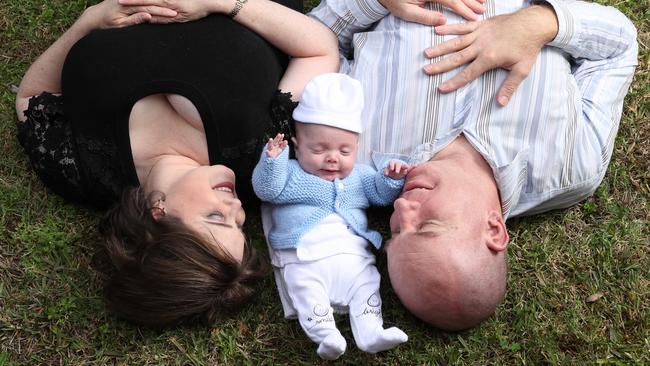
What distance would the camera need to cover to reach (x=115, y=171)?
9.84 feet

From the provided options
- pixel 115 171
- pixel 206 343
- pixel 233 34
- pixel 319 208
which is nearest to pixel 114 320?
pixel 206 343

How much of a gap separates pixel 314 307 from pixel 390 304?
0.39m

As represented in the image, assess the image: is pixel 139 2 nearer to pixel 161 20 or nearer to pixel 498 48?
pixel 161 20

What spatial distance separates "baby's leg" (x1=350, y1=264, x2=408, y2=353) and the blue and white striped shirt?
538mm

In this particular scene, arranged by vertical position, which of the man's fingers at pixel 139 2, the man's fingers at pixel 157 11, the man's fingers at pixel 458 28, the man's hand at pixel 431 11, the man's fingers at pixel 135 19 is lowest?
the man's fingers at pixel 458 28

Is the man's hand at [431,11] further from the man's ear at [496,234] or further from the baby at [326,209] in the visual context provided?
the man's ear at [496,234]

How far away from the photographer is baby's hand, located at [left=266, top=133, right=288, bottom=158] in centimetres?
285

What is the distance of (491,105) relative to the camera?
10.1ft

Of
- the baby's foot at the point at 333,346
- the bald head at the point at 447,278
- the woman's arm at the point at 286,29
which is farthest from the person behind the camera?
the woman's arm at the point at 286,29

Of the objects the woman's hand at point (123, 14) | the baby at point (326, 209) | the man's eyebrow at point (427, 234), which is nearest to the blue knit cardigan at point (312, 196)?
the baby at point (326, 209)

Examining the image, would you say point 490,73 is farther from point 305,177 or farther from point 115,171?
point 115,171

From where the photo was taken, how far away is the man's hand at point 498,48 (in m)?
3.04

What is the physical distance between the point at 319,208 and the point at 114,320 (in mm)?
935

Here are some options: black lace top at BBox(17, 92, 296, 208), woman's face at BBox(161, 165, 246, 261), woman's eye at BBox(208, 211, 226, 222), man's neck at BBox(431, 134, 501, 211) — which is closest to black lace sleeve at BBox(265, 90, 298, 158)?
black lace top at BBox(17, 92, 296, 208)
